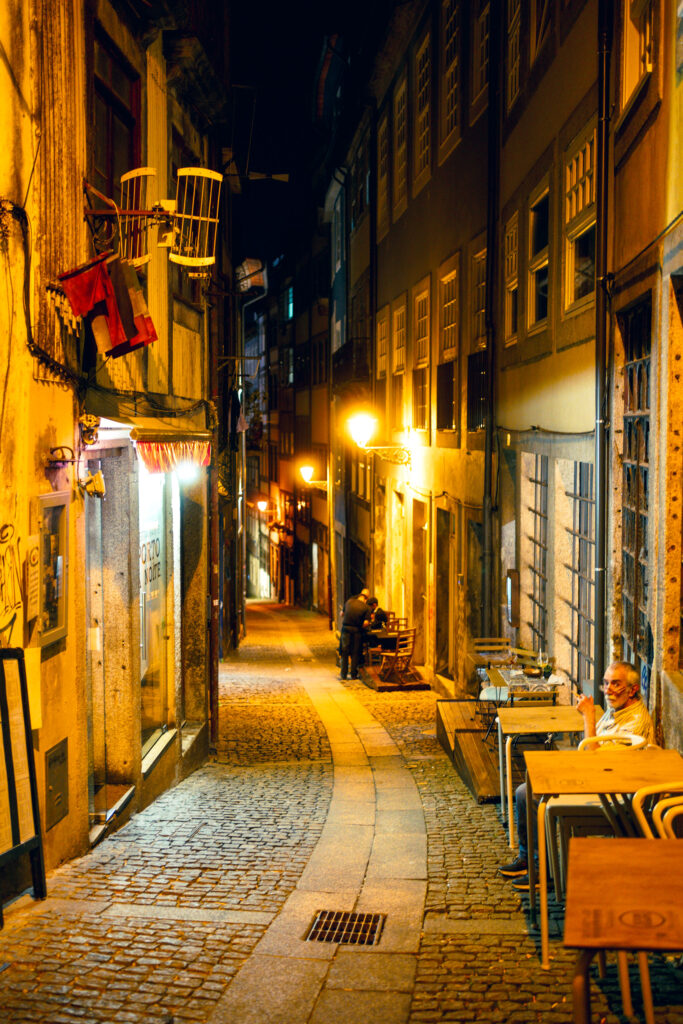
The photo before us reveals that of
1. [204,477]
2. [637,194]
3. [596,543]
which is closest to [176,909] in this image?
[596,543]

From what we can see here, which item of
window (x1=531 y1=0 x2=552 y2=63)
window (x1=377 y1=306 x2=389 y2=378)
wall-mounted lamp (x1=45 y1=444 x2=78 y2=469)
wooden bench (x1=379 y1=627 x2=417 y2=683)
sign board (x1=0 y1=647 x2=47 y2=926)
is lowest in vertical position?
wooden bench (x1=379 y1=627 x2=417 y2=683)

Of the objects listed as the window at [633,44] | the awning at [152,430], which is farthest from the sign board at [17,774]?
the window at [633,44]

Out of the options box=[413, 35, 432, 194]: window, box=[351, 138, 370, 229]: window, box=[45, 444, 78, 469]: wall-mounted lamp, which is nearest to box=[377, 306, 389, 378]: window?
box=[351, 138, 370, 229]: window

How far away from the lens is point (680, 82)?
6762 millimetres

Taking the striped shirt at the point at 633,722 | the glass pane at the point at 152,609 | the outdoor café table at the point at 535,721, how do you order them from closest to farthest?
1. the striped shirt at the point at 633,722
2. the outdoor café table at the point at 535,721
3. the glass pane at the point at 152,609

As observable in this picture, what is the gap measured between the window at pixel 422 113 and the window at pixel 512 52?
543 cm

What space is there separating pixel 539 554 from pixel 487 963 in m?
7.23

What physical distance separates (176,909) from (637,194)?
622 centimetres

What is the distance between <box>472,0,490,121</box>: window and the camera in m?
15.1

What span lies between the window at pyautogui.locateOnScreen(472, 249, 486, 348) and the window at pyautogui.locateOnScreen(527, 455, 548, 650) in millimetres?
3403

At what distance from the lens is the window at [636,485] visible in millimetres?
8234

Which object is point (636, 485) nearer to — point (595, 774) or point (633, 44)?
point (595, 774)

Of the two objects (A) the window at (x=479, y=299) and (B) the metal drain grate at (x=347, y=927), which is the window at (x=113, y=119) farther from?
(B) the metal drain grate at (x=347, y=927)

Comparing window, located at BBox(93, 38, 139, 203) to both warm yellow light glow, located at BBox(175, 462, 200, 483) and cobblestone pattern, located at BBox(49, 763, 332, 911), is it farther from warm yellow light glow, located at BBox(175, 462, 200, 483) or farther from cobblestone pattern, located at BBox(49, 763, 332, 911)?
cobblestone pattern, located at BBox(49, 763, 332, 911)
